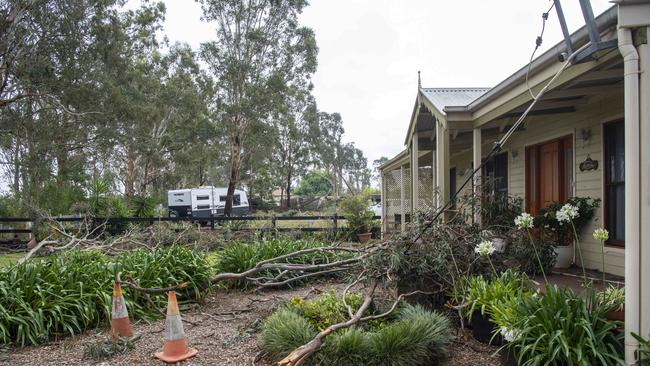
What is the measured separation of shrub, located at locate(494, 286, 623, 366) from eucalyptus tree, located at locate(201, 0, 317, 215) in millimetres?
22826

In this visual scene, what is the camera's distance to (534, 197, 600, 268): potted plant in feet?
21.3

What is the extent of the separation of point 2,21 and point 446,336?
18004 millimetres

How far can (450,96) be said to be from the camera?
8.77m

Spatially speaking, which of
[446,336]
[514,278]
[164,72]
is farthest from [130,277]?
[164,72]

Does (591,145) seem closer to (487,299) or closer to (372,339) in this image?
(487,299)

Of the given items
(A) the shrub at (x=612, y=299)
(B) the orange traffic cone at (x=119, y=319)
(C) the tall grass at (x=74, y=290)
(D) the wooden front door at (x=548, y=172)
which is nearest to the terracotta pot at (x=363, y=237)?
(D) the wooden front door at (x=548, y=172)

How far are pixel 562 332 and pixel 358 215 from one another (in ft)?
36.5

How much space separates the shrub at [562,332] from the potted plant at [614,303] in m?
0.06

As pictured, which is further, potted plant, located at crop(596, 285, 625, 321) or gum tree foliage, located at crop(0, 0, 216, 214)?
gum tree foliage, located at crop(0, 0, 216, 214)

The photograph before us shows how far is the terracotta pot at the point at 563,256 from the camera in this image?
653cm

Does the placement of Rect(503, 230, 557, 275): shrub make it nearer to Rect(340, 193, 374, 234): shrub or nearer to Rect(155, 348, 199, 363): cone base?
Rect(155, 348, 199, 363): cone base

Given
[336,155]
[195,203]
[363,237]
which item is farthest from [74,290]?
[336,155]

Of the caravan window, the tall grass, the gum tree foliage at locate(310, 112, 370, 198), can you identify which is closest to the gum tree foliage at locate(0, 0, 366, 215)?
the caravan window

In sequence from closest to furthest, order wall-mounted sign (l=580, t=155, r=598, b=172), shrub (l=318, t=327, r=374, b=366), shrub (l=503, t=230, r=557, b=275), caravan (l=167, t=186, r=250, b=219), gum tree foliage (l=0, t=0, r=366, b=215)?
shrub (l=318, t=327, r=374, b=366), shrub (l=503, t=230, r=557, b=275), wall-mounted sign (l=580, t=155, r=598, b=172), gum tree foliage (l=0, t=0, r=366, b=215), caravan (l=167, t=186, r=250, b=219)
